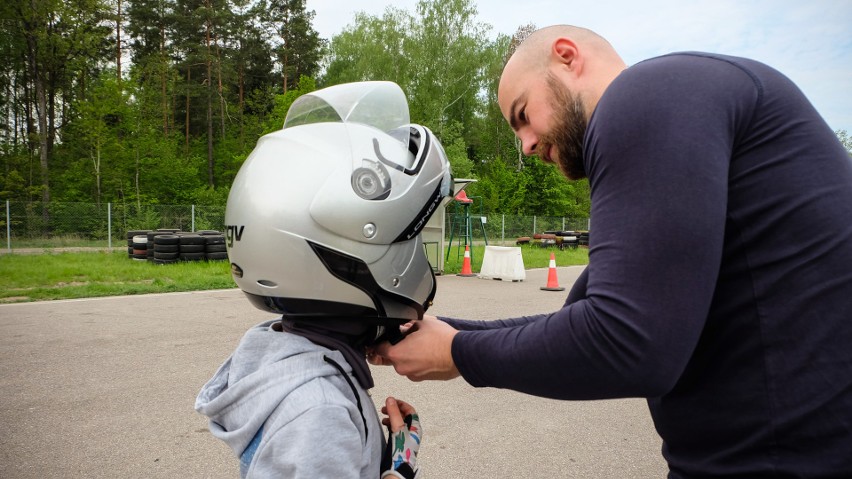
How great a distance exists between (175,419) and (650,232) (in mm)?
4164

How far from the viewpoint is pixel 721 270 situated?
100 centimetres

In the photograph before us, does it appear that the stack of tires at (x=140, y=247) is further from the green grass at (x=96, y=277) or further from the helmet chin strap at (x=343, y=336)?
the helmet chin strap at (x=343, y=336)

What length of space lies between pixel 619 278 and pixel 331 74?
43990mm

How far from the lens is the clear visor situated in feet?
5.32

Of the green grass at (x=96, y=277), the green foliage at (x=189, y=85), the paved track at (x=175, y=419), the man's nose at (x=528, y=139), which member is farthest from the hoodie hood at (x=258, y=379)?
the green foliage at (x=189, y=85)

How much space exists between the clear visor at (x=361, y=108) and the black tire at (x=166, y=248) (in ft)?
47.7

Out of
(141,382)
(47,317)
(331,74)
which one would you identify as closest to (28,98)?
(331,74)

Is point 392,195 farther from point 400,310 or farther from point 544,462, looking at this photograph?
point 544,462

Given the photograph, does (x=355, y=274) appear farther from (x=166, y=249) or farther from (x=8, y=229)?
(x=8, y=229)

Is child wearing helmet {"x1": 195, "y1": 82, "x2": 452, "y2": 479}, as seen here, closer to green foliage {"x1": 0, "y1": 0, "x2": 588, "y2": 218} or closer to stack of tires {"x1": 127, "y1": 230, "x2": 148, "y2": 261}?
stack of tires {"x1": 127, "y1": 230, "x2": 148, "y2": 261}

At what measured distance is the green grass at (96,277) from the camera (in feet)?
32.7

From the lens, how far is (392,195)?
1.47 meters

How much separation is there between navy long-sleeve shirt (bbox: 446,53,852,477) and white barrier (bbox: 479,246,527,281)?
1286cm

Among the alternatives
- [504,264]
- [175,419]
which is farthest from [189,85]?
[175,419]
